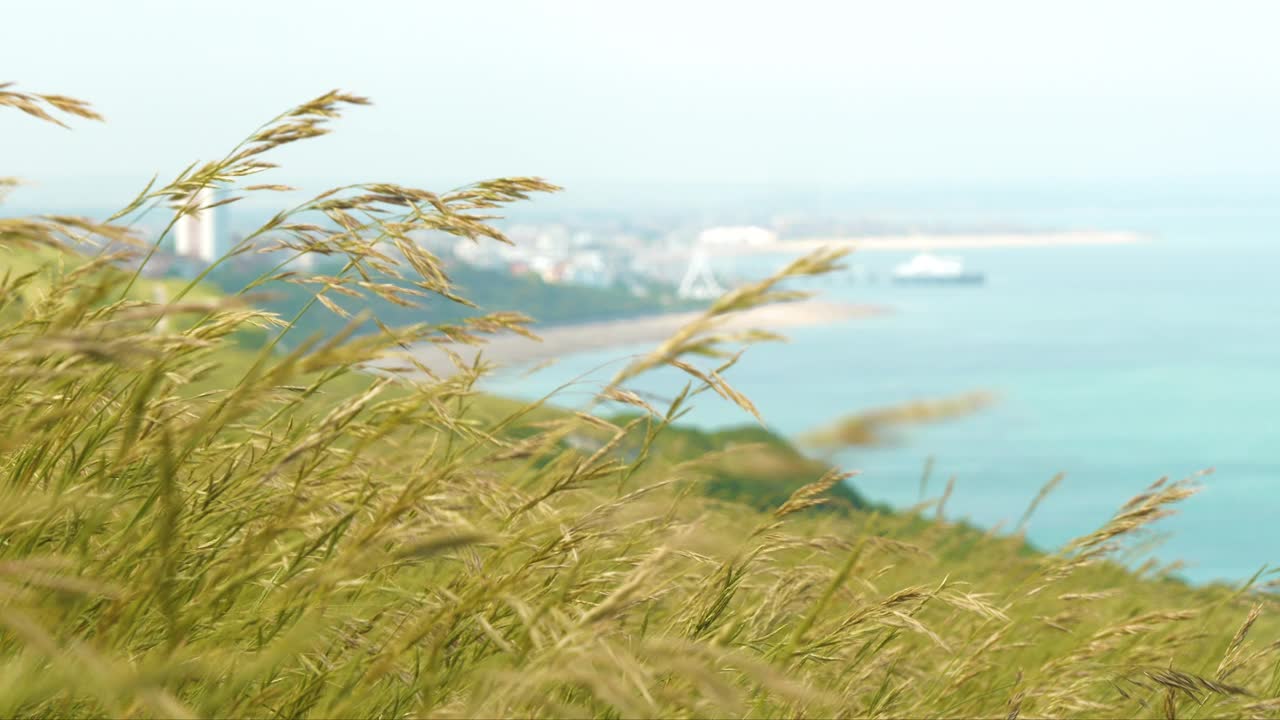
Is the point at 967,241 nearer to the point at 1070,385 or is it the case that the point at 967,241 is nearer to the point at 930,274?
the point at 930,274

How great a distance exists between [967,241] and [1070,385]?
53.6m

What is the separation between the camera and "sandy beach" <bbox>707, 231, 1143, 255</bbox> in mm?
79875

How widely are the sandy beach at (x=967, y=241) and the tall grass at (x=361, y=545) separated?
69891 millimetres

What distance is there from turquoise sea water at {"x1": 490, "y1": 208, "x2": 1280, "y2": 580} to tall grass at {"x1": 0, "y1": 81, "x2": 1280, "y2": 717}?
0.76 feet

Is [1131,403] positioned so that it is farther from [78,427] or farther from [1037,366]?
[78,427]

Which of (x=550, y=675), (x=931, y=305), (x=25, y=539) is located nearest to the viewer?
(x=550, y=675)

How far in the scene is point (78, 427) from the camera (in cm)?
155

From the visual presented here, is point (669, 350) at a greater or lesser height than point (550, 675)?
greater

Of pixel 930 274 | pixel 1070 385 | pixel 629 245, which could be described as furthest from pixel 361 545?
pixel 930 274

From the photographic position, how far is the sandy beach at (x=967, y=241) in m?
79.9

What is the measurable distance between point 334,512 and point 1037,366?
179 feet

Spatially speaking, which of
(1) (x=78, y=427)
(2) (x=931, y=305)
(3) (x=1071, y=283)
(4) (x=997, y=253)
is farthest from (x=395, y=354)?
(4) (x=997, y=253)

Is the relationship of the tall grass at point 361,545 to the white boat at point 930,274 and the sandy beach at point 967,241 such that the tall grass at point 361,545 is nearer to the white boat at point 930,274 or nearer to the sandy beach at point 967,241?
the sandy beach at point 967,241

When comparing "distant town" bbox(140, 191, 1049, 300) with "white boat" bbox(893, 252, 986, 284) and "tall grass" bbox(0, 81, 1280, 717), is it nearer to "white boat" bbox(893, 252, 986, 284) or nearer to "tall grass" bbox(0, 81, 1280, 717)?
"white boat" bbox(893, 252, 986, 284)
